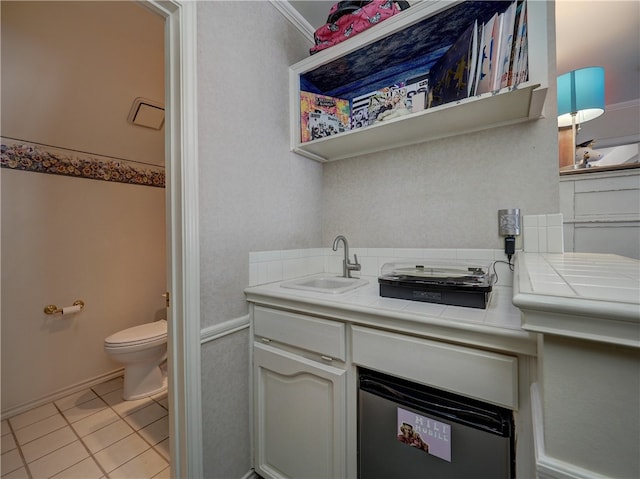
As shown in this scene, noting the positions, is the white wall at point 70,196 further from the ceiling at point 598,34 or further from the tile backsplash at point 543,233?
the tile backsplash at point 543,233

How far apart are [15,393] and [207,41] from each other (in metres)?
2.39

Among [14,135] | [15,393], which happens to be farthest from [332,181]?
[15,393]

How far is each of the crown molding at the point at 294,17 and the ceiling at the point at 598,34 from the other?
0.02 m

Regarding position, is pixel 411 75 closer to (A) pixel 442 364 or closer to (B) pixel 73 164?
(A) pixel 442 364

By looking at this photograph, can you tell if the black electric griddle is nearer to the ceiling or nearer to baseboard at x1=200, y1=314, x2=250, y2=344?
baseboard at x1=200, y1=314, x2=250, y2=344

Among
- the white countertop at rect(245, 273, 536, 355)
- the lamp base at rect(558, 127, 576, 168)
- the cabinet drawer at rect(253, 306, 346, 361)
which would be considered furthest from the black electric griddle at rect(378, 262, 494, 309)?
the lamp base at rect(558, 127, 576, 168)

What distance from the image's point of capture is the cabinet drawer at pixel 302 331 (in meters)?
0.94

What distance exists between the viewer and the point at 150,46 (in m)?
1.65

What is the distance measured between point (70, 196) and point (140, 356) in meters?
1.25

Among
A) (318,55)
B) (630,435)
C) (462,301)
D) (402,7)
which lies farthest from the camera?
(318,55)

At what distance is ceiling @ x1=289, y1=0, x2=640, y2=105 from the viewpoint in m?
1.60

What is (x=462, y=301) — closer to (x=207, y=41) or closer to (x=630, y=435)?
(x=630, y=435)

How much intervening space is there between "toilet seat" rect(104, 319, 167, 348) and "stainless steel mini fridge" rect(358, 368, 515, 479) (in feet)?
5.10

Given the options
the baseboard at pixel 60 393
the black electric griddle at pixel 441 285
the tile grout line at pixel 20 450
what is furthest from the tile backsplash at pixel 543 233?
the baseboard at pixel 60 393
